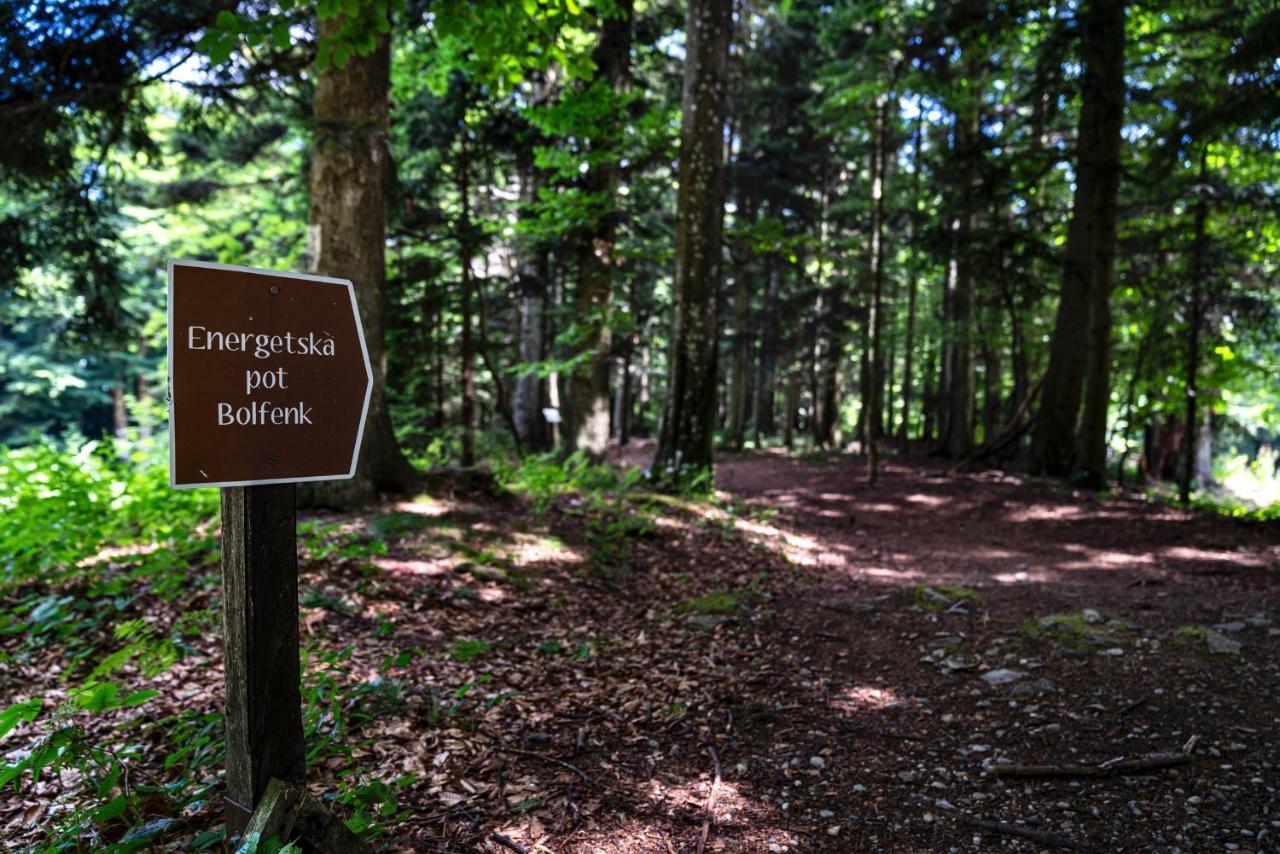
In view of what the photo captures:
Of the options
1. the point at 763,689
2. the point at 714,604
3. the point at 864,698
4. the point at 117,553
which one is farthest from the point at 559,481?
the point at 864,698

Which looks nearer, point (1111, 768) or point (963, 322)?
point (1111, 768)

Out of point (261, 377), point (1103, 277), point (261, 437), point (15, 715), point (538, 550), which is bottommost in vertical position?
point (538, 550)

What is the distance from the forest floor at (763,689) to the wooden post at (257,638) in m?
0.60

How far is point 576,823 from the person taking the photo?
2951 millimetres

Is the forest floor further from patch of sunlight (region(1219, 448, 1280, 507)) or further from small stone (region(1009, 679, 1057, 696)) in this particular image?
patch of sunlight (region(1219, 448, 1280, 507))

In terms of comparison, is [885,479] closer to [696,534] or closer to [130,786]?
[696,534]

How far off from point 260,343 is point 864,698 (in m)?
3.91

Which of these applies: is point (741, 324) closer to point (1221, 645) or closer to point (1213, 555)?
point (1213, 555)

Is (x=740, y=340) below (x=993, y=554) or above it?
above

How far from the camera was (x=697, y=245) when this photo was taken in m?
9.76

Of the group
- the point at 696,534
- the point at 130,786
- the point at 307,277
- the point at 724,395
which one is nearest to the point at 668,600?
the point at 696,534

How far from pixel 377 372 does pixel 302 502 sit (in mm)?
1677

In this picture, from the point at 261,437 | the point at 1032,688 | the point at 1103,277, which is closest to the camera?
the point at 261,437

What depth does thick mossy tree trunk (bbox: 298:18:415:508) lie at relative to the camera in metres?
6.85
